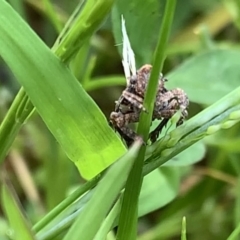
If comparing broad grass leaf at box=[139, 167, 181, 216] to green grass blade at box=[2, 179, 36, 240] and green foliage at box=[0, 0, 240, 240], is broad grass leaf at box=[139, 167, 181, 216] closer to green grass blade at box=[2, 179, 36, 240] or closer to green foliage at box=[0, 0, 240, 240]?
green foliage at box=[0, 0, 240, 240]

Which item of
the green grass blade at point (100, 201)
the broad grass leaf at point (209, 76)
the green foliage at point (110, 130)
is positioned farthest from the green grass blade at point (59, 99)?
the broad grass leaf at point (209, 76)

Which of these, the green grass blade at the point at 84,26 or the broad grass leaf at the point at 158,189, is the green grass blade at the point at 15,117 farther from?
the broad grass leaf at the point at 158,189

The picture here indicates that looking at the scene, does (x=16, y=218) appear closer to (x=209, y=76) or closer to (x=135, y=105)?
(x=135, y=105)

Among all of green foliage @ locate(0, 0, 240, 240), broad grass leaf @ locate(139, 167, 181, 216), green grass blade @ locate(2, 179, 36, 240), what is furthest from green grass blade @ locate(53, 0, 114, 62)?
broad grass leaf @ locate(139, 167, 181, 216)

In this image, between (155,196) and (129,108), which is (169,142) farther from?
(155,196)

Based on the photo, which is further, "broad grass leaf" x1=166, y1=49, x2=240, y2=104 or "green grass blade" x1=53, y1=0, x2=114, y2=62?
"broad grass leaf" x1=166, y1=49, x2=240, y2=104

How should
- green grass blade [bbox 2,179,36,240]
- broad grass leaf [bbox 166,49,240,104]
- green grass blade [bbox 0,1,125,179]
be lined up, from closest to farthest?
green grass blade [bbox 2,179,36,240] → green grass blade [bbox 0,1,125,179] → broad grass leaf [bbox 166,49,240,104]

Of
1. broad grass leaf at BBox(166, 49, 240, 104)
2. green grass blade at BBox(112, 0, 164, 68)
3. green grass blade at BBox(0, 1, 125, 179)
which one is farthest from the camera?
broad grass leaf at BBox(166, 49, 240, 104)

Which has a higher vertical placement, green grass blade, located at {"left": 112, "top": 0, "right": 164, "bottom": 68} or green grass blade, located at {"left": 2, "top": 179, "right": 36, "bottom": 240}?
green grass blade, located at {"left": 112, "top": 0, "right": 164, "bottom": 68}
